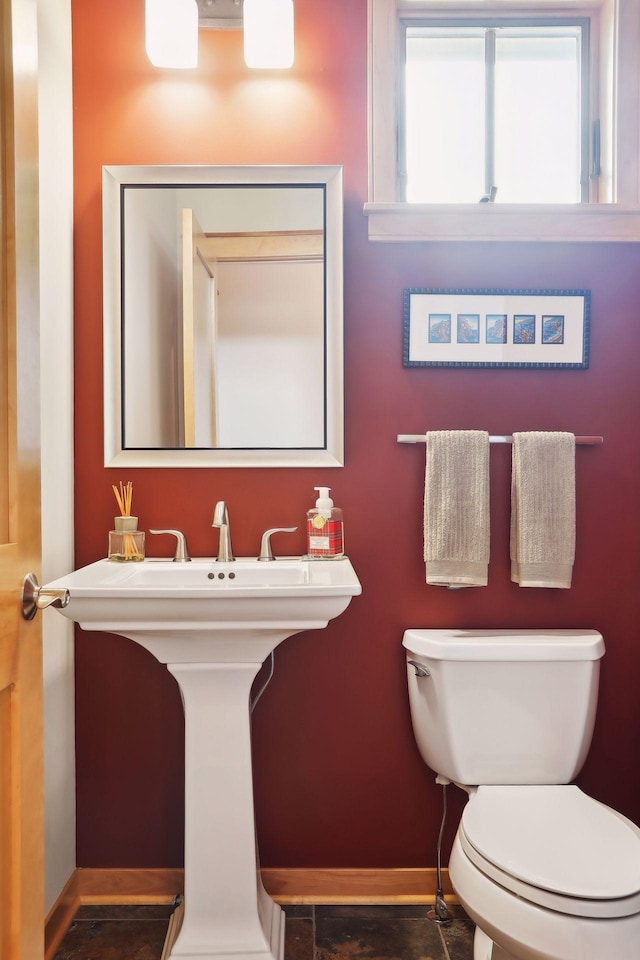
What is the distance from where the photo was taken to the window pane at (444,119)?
69.8 inches

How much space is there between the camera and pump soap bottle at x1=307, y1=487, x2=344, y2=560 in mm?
1619

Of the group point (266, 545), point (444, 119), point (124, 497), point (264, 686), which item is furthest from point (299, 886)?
point (444, 119)

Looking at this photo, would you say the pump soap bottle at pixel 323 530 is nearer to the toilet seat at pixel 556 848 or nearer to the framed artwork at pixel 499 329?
the framed artwork at pixel 499 329

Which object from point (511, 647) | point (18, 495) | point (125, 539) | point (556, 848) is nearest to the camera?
point (18, 495)

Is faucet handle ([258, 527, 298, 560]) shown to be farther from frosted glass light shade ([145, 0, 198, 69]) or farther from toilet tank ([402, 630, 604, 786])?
frosted glass light shade ([145, 0, 198, 69])

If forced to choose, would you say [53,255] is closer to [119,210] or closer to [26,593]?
[119,210]

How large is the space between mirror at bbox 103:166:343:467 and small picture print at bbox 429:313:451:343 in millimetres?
242

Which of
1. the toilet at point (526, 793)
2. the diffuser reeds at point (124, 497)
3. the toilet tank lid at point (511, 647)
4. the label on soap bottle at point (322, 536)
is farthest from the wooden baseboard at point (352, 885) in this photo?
the diffuser reeds at point (124, 497)

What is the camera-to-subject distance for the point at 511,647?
1.50 meters

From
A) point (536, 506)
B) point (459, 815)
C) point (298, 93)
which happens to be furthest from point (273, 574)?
point (298, 93)

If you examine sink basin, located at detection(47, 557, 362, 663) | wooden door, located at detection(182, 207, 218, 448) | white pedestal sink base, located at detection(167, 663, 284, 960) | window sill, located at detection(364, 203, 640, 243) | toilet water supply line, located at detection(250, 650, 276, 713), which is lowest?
white pedestal sink base, located at detection(167, 663, 284, 960)

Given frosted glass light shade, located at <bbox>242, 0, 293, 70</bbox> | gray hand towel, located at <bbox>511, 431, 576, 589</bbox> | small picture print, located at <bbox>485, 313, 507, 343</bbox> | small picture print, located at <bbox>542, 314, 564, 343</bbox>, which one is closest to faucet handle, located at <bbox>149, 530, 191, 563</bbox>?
gray hand towel, located at <bbox>511, 431, 576, 589</bbox>

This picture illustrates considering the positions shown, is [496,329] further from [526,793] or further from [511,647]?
[526,793]

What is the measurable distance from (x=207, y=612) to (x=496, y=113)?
4.98 feet
